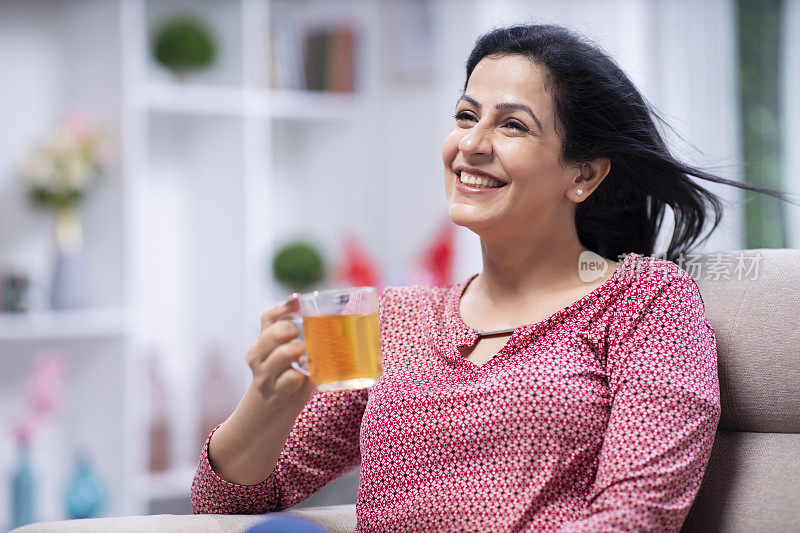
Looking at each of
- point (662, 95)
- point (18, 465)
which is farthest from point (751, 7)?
point (18, 465)

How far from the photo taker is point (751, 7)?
12.7 feet

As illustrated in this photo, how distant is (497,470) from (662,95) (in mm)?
2743

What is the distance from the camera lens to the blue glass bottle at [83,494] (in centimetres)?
283

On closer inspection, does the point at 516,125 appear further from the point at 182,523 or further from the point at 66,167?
the point at 66,167

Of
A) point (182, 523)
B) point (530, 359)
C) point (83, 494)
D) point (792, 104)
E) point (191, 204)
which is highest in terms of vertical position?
point (792, 104)

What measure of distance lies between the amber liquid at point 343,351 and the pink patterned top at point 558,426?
0.27 m

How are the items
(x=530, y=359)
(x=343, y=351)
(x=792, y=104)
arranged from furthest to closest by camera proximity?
(x=792, y=104), (x=530, y=359), (x=343, y=351)

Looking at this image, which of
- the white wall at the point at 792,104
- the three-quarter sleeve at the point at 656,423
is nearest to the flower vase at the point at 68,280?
the three-quarter sleeve at the point at 656,423

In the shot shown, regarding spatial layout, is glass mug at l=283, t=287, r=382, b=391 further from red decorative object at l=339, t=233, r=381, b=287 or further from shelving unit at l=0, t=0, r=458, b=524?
red decorative object at l=339, t=233, r=381, b=287

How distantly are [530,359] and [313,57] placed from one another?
2446mm

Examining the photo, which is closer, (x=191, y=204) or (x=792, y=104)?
(x=191, y=204)

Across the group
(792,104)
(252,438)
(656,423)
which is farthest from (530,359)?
(792,104)

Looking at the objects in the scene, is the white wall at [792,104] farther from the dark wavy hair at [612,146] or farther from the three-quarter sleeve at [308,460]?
the three-quarter sleeve at [308,460]

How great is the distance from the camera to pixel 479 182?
5.14 feet
